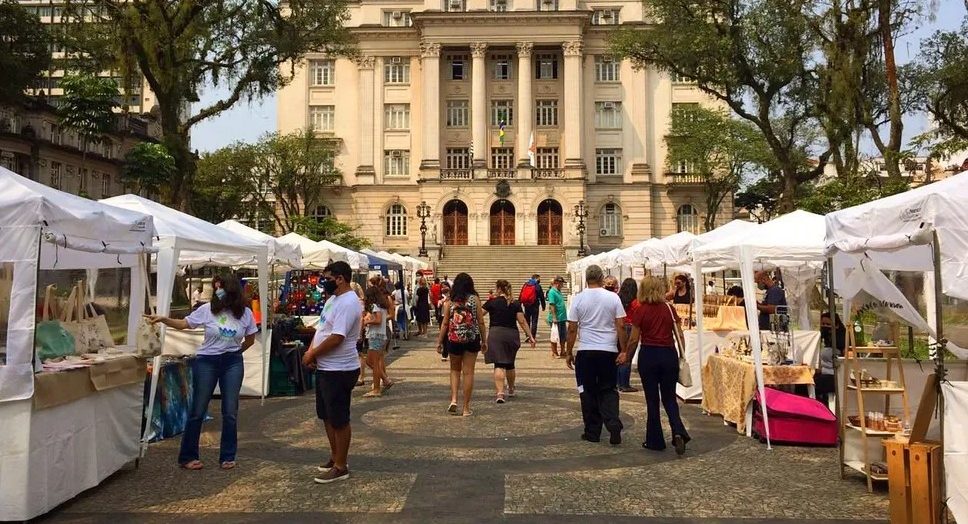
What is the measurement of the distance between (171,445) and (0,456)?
10.1 ft

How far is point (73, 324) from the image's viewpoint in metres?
7.52

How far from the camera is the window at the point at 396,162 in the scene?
54906 millimetres

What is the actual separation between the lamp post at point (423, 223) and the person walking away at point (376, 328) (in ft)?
119

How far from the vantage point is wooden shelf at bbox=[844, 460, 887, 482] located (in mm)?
6633

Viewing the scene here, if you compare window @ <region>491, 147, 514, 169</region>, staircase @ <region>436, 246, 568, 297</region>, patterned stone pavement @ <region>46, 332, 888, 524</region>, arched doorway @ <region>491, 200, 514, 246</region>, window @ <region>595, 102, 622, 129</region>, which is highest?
window @ <region>595, 102, 622, 129</region>

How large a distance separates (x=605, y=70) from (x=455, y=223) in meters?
15.7

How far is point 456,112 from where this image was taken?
5450 cm

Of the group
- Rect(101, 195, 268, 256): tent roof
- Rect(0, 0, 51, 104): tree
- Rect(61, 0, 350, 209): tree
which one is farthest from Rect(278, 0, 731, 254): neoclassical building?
Rect(101, 195, 268, 256): tent roof

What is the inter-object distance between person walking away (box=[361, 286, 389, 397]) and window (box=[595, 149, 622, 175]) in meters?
44.2

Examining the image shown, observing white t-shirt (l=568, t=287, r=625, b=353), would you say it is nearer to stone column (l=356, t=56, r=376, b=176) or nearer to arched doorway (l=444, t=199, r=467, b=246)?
arched doorway (l=444, t=199, r=467, b=246)

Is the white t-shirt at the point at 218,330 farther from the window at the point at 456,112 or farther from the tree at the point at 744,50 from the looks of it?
the window at the point at 456,112

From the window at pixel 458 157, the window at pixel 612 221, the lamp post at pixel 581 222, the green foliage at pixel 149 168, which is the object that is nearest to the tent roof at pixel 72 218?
the green foliage at pixel 149 168

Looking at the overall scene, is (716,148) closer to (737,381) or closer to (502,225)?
(502,225)

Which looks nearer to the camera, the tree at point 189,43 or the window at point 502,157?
the tree at point 189,43
